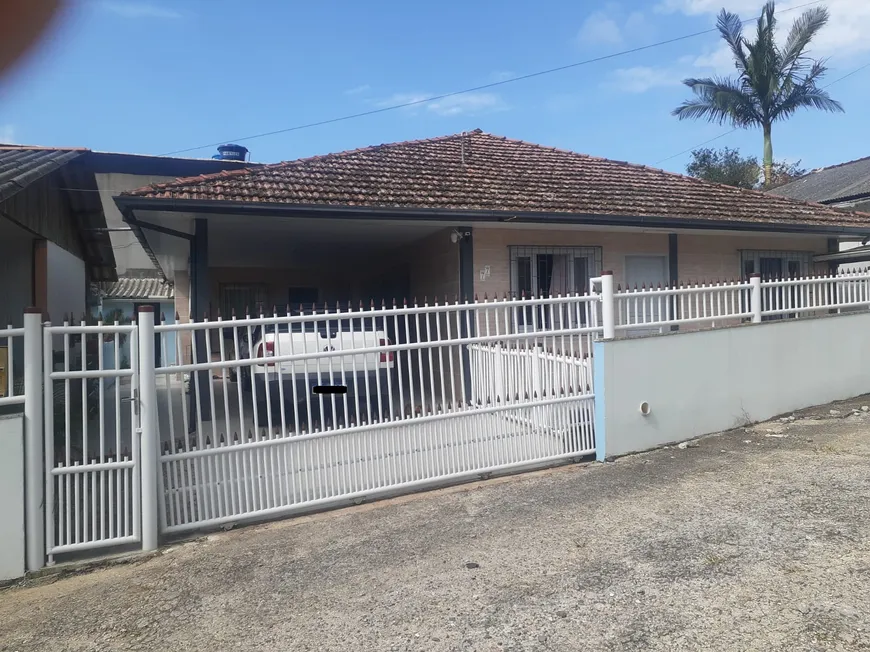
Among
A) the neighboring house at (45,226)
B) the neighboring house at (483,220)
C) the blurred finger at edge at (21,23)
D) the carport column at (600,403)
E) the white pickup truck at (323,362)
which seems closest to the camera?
the blurred finger at edge at (21,23)

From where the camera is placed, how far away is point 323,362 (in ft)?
14.8

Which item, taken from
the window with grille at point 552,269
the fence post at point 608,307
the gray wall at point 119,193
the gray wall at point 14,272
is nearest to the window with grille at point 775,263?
the window with grille at point 552,269

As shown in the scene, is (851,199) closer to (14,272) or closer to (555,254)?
→ (555,254)

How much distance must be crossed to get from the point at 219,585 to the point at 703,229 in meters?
9.07

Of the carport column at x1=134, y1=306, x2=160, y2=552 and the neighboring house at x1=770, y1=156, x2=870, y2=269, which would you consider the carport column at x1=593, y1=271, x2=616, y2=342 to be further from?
the neighboring house at x1=770, y1=156, x2=870, y2=269

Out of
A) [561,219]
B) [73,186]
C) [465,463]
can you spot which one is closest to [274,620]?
[465,463]

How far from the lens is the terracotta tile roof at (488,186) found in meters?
7.84

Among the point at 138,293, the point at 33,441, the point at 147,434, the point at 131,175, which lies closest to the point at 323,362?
the point at 147,434

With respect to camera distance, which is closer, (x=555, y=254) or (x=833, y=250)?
(x=555, y=254)

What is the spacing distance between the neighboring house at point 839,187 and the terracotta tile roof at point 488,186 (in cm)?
659

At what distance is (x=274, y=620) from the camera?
2965mm

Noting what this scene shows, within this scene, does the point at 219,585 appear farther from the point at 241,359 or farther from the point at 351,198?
the point at 351,198

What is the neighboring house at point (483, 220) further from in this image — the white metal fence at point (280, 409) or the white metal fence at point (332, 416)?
the white metal fence at point (332, 416)

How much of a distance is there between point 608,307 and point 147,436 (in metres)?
3.98
